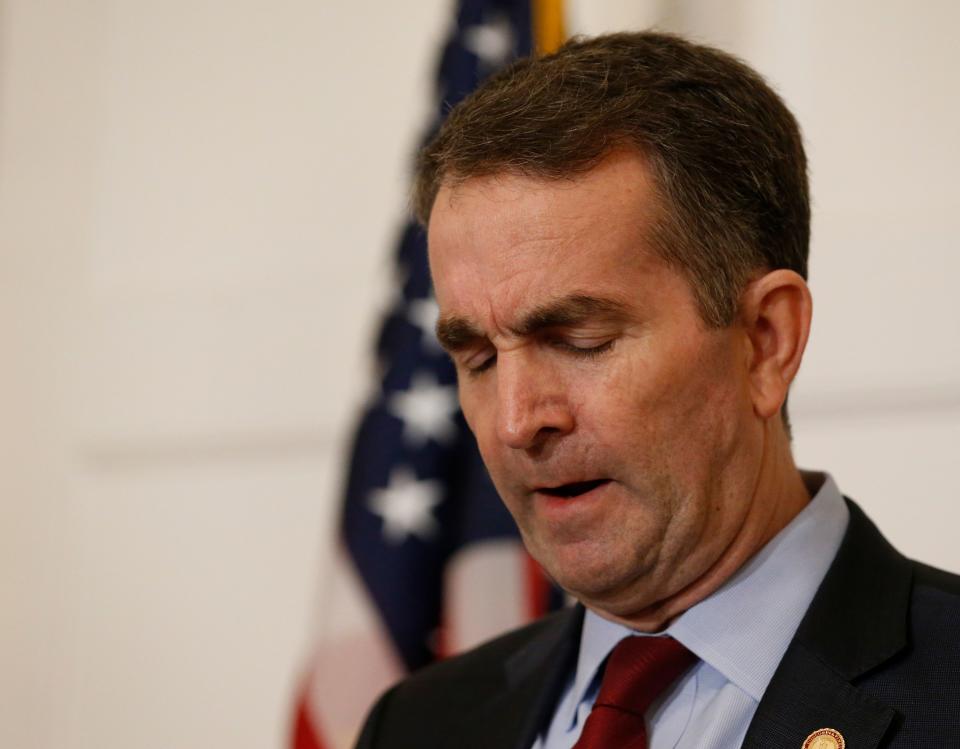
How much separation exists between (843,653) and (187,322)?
8.53 feet

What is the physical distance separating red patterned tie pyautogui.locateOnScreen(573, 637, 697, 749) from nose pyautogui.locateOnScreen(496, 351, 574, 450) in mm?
307

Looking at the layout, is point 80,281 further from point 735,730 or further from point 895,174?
point 735,730

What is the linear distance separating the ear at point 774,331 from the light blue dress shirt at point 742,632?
17 centimetres

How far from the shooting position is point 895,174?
278 cm

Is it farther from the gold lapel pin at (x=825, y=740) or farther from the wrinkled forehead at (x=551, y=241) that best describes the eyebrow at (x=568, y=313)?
the gold lapel pin at (x=825, y=740)

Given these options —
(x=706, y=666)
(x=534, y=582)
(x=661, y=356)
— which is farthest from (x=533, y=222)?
(x=534, y=582)

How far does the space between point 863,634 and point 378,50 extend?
2565 millimetres

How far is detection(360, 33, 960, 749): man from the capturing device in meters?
1.54

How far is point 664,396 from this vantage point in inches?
61.2

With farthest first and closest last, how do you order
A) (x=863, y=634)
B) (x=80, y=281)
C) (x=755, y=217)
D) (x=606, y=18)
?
1. (x=80, y=281)
2. (x=606, y=18)
3. (x=755, y=217)
4. (x=863, y=634)

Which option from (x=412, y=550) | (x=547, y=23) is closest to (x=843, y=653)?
(x=412, y=550)

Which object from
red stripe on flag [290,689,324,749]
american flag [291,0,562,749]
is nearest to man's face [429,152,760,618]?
american flag [291,0,562,749]

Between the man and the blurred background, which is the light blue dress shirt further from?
the blurred background

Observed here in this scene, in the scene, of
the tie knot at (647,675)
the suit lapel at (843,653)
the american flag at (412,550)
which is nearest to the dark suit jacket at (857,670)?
the suit lapel at (843,653)
